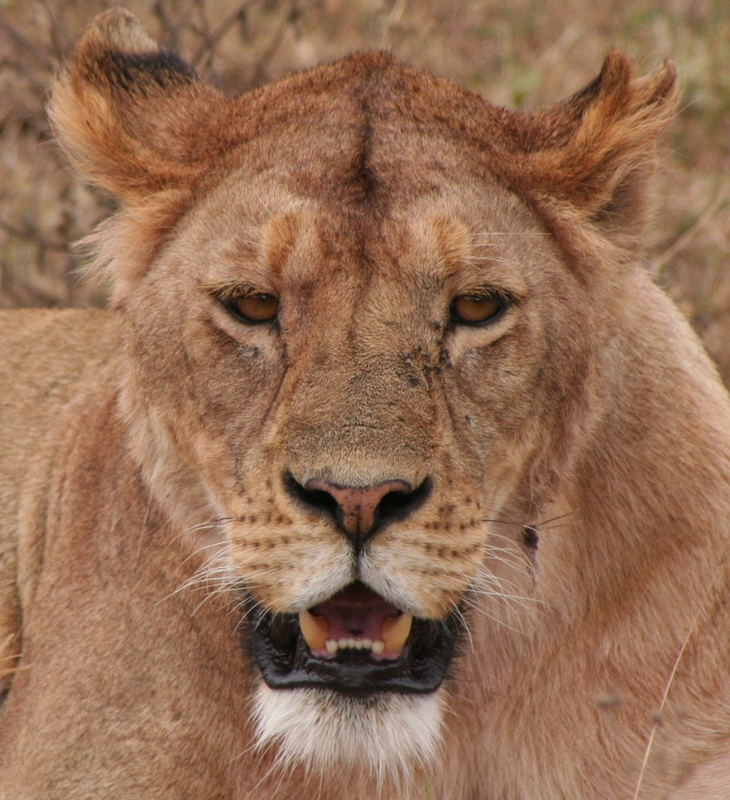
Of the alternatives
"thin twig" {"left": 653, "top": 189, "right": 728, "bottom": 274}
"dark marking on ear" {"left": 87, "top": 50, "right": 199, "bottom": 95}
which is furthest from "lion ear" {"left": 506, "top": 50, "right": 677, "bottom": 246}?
"thin twig" {"left": 653, "top": 189, "right": 728, "bottom": 274}

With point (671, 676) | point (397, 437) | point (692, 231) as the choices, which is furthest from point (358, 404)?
point (692, 231)

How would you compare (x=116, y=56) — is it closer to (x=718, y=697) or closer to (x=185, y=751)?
(x=185, y=751)

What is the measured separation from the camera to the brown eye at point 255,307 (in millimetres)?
2693

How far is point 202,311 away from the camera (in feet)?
9.10

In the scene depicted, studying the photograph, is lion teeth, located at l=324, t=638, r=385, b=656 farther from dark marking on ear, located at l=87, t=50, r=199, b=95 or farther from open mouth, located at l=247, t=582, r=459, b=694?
dark marking on ear, located at l=87, t=50, r=199, b=95

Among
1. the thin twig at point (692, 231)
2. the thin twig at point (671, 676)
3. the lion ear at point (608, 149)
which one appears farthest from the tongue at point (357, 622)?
the thin twig at point (692, 231)

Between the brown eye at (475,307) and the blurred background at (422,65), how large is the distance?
2.33 m

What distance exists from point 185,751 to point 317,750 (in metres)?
0.48

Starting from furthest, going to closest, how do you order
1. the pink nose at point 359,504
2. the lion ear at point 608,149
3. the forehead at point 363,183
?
1. the lion ear at point 608,149
2. the forehead at point 363,183
3. the pink nose at point 359,504

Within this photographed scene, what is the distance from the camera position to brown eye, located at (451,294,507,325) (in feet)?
8.73

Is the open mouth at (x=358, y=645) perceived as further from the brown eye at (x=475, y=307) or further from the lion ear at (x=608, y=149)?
the lion ear at (x=608, y=149)

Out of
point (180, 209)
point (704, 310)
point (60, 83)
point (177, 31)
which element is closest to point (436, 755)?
point (180, 209)

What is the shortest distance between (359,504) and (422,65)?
438 centimetres

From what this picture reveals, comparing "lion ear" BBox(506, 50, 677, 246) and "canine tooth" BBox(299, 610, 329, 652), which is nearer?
"canine tooth" BBox(299, 610, 329, 652)
